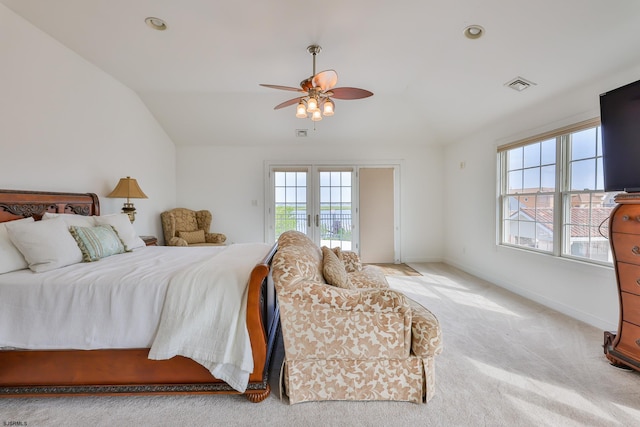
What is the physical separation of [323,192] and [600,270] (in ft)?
13.2

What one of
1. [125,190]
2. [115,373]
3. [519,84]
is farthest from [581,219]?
[125,190]

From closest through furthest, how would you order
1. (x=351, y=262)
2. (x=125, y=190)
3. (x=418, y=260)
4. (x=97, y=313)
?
(x=97, y=313), (x=351, y=262), (x=125, y=190), (x=418, y=260)

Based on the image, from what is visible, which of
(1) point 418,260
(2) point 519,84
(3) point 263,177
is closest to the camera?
(2) point 519,84

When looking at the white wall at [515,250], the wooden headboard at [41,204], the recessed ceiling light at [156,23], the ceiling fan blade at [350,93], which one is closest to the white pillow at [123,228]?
the wooden headboard at [41,204]

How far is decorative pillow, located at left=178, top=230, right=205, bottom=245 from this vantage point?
4.65m

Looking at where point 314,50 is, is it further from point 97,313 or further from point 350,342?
point 97,313

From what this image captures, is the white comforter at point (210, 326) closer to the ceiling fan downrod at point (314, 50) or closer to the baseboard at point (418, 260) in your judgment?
the ceiling fan downrod at point (314, 50)

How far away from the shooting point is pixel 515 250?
11.9 feet

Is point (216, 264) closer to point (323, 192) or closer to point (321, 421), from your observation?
point (321, 421)

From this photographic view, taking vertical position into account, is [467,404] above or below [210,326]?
below

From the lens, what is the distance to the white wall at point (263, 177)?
528 centimetres

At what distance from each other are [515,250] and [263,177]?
4.39m

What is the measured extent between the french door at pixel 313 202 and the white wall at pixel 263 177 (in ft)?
0.79

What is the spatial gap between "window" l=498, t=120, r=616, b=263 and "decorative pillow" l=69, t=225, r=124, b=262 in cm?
433
